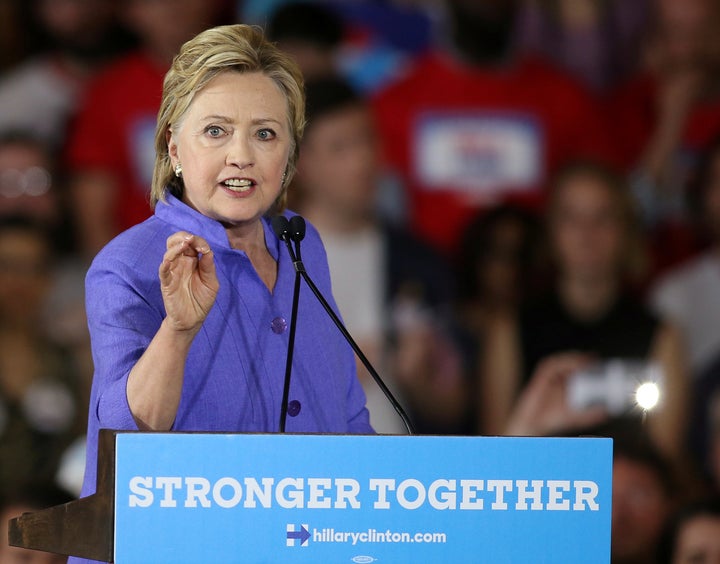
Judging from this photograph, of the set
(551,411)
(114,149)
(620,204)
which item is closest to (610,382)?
(551,411)

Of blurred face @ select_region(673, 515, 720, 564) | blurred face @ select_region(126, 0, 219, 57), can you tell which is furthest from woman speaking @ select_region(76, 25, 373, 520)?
blurred face @ select_region(126, 0, 219, 57)

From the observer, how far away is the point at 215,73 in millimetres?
1917

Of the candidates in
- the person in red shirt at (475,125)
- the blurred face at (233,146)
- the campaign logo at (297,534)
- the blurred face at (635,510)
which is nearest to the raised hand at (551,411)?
the blurred face at (635,510)

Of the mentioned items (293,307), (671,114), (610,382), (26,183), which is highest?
(671,114)

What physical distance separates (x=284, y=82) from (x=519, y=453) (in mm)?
695

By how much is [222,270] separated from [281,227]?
115mm

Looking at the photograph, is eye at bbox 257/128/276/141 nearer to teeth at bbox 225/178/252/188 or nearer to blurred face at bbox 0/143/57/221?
teeth at bbox 225/178/252/188

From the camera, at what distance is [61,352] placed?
4660mm

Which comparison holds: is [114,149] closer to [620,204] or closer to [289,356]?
[620,204]

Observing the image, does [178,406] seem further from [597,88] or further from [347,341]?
[597,88]

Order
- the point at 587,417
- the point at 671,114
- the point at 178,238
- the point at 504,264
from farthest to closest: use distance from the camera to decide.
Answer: the point at 671,114
the point at 504,264
the point at 587,417
the point at 178,238

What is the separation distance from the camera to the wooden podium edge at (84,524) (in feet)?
5.57

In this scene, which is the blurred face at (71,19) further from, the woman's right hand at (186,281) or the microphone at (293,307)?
the woman's right hand at (186,281)

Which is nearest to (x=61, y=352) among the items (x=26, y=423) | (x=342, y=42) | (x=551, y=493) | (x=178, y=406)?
(x=26, y=423)
